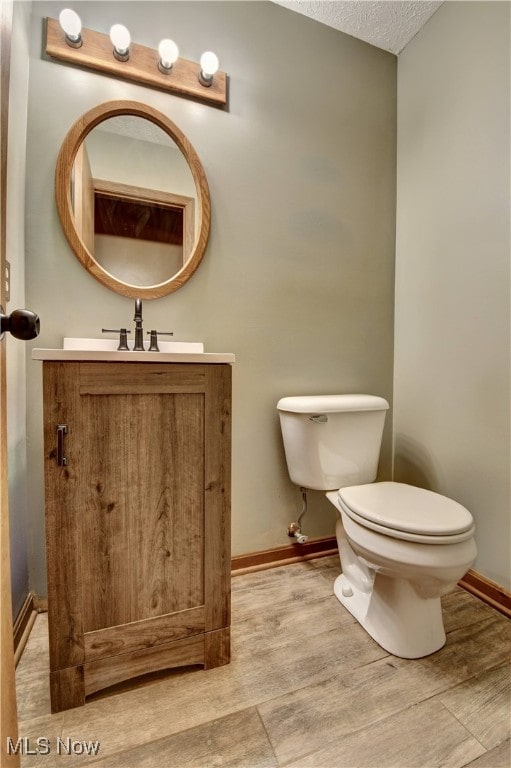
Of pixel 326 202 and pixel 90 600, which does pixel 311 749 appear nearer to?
pixel 90 600

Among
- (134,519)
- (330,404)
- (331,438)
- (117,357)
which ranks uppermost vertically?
(117,357)

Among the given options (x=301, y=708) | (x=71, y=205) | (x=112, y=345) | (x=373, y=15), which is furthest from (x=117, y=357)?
(x=373, y=15)

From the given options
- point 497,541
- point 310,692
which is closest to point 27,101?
point 310,692

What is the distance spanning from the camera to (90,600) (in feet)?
3.01

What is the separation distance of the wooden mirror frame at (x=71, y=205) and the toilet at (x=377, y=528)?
26.6 inches

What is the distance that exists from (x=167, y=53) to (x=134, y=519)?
64.1 inches

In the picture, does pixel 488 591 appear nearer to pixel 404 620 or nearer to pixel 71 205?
pixel 404 620

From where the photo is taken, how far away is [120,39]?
1.29 meters

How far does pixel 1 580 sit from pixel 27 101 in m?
1.49

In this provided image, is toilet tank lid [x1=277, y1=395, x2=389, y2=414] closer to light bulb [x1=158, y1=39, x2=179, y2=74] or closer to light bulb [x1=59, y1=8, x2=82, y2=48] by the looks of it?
light bulb [x1=158, y1=39, x2=179, y2=74]

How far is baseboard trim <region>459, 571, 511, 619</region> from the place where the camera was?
1.31 metres

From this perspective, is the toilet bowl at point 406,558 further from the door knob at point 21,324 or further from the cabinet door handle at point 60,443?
the door knob at point 21,324

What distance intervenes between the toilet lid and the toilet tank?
160mm

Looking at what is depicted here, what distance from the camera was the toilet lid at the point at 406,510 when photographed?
102 centimetres
